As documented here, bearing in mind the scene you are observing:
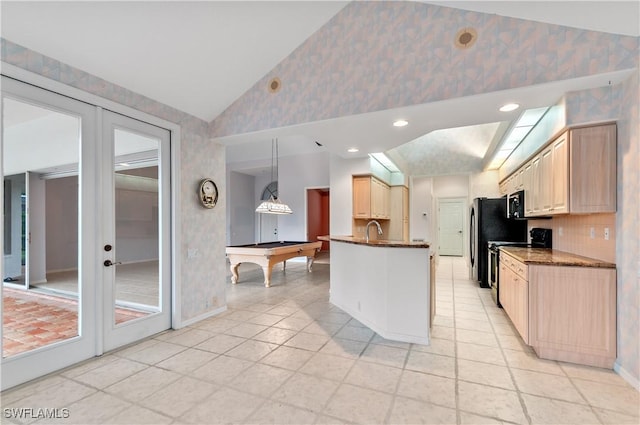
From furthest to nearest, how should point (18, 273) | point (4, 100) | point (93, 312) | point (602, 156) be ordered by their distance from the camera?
point (18, 273) < point (93, 312) < point (602, 156) < point (4, 100)

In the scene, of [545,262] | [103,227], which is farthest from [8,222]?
[545,262]

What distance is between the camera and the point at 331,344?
2.96m

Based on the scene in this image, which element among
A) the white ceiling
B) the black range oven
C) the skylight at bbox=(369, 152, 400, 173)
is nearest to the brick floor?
the white ceiling

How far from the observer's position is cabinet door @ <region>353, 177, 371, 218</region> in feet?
20.1

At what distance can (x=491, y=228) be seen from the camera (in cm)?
538

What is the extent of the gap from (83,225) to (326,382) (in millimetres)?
2542

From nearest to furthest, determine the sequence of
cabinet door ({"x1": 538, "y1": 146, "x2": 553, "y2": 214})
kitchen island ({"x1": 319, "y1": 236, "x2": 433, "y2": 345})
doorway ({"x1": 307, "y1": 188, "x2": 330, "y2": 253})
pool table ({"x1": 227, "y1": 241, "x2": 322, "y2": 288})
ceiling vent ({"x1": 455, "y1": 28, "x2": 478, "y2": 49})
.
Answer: ceiling vent ({"x1": 455, "y1": 28, "x2": 478, "y2": 49}), kitchen island ({"x1": 319, "y1": 236, "x2": 433, "y2": 345}), cabinet door ({"x1": 538, "y1": 146, "x2": 553, "y2": 214}), pool table ({"x1": 227, "y1": 241, "x2": 322, "y2": 288}), doorway ({"x1": 307, "y1": 188, "x2": 330, "y2": 253})

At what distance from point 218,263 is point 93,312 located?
5.01 feet

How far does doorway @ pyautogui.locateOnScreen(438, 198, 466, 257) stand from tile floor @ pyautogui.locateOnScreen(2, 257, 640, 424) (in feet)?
22.8

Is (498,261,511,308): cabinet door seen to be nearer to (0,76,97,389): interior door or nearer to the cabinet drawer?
the cabinet drawer

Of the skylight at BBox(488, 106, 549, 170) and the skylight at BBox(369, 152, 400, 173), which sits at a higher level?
the skylight at BBox(369, 152, 400, 173)

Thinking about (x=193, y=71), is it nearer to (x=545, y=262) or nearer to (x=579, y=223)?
(x=545, y=262)

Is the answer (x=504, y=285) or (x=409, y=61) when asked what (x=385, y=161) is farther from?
(x=409, y=61)

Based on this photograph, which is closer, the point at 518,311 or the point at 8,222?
the point at 8,222
